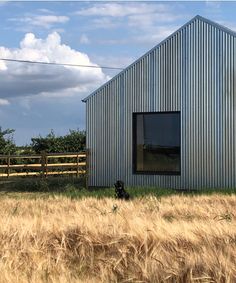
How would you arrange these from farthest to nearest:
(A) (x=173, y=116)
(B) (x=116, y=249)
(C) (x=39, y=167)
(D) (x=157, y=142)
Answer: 1. (C) (x=39, y=167)
2. (D) (x=157, y=142)
3. (A) (x=173, y=116)
4. (B) (x=116, y=249)

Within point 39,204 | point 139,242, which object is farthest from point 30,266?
point 39,204

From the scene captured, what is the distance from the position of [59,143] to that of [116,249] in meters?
27.1

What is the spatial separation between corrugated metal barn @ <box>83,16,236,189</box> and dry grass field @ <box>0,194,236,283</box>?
9.87 m

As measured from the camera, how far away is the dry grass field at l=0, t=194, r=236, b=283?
5.30 meters

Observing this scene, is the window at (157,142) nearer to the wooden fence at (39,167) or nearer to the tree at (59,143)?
the wooden fence at (39,167)

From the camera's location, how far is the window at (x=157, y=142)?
19125 mm

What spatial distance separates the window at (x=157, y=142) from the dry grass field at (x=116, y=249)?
10.5m

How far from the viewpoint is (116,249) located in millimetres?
6266

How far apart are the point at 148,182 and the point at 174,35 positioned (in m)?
4.93

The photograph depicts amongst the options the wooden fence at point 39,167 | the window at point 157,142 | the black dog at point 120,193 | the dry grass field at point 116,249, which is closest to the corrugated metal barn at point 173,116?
the window at point 157,142

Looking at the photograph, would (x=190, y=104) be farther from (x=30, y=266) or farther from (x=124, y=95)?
(x=30, y=266)

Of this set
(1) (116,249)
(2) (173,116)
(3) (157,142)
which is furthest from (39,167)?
(1) (116,249)

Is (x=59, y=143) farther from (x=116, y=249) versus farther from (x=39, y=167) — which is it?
(x=116, y=249)

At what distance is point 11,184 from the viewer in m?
21.8
